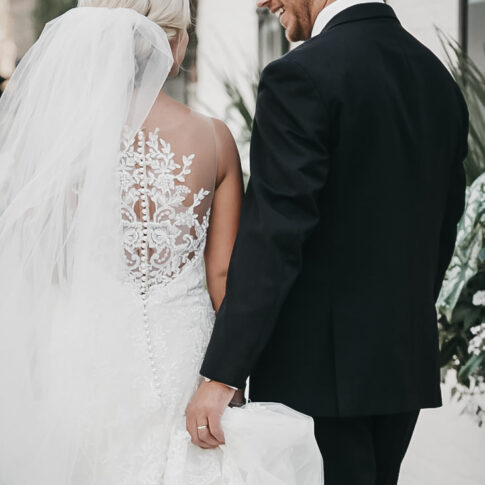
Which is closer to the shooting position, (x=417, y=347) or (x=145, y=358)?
(x=145, y=358)

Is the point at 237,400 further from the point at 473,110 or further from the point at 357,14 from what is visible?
the point at 473,110

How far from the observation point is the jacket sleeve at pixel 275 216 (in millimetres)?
1871

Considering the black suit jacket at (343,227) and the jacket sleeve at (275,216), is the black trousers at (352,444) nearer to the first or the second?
the black suit jacket at (343,227)

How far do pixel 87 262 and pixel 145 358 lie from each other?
27 cm

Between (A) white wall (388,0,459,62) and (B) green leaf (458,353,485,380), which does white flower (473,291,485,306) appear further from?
(A) white wall (388,0,459,62)

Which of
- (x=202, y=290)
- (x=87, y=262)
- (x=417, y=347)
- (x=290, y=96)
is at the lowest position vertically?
(x=417, y=347)

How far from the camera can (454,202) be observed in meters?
2.36

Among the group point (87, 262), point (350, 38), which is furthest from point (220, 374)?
point (350, 38)

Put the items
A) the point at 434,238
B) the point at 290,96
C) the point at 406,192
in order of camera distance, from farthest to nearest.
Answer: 1. the point at 434,238
2. the point at 406,192
3. the point at 290,96

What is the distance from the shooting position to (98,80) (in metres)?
2.01

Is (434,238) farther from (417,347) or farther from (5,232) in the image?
(5,232)

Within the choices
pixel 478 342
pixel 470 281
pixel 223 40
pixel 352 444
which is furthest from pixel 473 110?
pixel 223 40

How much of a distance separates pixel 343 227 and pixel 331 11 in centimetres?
54

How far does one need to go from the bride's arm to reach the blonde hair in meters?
0.27
